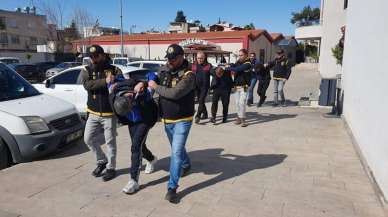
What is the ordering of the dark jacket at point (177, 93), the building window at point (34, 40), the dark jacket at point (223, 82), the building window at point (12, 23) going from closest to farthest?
the dark jacket at point (177, 93)
the dark jacket at point (223, 82)
the building window at point (12, 23)
the building window at point (34, 40)

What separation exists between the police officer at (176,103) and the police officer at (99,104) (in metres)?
0.87

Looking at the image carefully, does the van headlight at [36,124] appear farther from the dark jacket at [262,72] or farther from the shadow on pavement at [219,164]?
the dark jacket at [262,72]

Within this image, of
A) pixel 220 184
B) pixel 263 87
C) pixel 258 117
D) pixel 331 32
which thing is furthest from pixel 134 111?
pixel 331 32

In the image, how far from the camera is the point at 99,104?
178 inches

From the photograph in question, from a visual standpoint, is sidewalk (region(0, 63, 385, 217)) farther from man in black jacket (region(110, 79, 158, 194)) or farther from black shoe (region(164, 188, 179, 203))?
man in black jacket (region(110, 79, 158, 194))

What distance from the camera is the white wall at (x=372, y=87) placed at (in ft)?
13.9

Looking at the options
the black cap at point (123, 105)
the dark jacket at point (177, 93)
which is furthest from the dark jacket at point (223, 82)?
the black cap at point (123, 105)

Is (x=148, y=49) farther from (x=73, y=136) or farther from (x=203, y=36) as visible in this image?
(x=73, y=136)

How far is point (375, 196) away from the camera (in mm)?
4207

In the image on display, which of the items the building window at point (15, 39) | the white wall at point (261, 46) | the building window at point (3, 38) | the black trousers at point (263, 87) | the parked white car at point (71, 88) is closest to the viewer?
the parked white car at point (71, 88)

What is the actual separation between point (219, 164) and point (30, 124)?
2956 millimetres

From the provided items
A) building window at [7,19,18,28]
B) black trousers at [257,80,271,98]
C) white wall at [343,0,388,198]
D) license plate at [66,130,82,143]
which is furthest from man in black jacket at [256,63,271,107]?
building window at [7,19,18,28]

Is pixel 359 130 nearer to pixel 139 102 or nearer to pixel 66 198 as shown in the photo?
pixel 139 102

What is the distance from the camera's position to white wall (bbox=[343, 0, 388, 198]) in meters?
4.23
